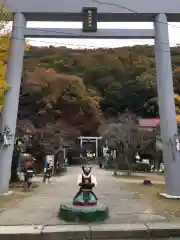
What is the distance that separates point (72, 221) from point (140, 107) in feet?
97.0

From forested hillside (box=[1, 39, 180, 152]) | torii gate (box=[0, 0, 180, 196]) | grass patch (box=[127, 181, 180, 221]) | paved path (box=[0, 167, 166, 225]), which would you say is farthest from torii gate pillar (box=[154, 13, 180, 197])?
forested hillside (box=[1, 39, 180, 152])

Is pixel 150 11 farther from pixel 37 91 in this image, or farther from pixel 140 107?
pixel 140 107

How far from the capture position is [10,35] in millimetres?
10250

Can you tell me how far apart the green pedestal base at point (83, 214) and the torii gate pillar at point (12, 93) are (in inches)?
163

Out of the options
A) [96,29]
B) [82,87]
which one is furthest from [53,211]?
[82,87]

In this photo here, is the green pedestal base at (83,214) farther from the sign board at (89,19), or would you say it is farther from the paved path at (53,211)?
the sign board at (89,19)

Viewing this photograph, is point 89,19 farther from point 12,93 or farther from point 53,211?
point 53,211

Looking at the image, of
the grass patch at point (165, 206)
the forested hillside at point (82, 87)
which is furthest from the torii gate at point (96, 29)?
the forested hillside at point (82, 87)

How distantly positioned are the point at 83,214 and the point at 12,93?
5674 millimetres

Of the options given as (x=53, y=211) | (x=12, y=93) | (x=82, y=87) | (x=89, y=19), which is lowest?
(x=53, y=211)

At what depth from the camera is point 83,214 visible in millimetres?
5965

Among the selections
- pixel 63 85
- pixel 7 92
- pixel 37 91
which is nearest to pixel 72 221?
pixel 7 92

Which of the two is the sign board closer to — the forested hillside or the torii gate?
the torii gate

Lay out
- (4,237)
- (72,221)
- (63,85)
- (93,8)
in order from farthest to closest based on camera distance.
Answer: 1. (63,85)
2. (93,8)
3. (72,221)
4. (4,237)
